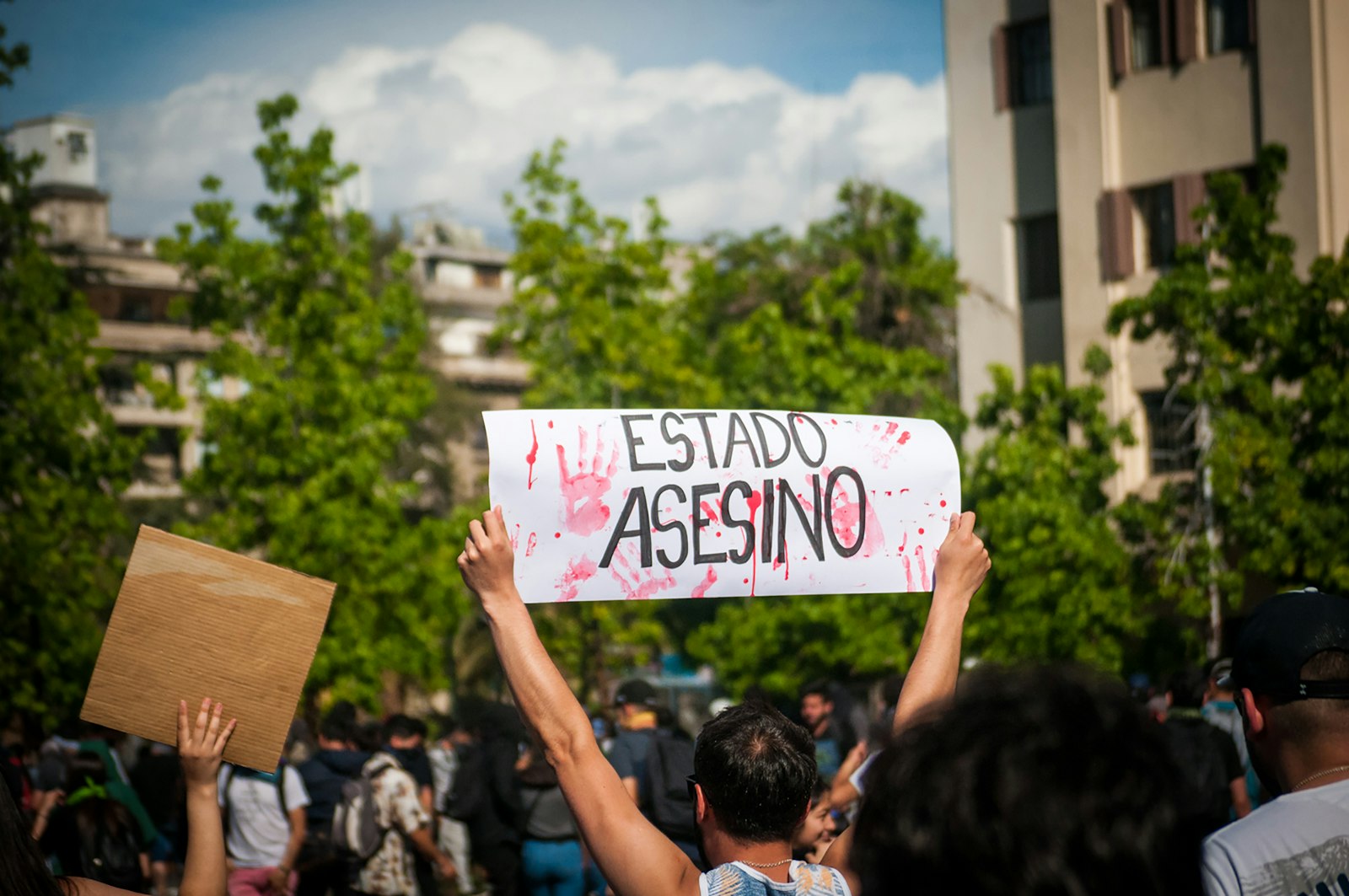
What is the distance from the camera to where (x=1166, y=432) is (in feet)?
74.2

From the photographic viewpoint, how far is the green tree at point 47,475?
16.6 metres

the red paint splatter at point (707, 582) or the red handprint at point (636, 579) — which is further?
the red paint splatter at point (707, 582)

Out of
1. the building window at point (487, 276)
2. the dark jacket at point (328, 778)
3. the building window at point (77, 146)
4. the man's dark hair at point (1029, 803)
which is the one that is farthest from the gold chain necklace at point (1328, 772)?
the building window at point (487, 276)

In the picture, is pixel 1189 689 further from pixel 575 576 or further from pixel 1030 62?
pixel 1030 62

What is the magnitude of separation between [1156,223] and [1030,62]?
4321 mm

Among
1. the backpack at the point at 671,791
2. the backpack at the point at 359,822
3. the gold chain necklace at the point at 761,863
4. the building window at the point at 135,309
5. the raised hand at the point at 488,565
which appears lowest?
the backpack at the point at 359,822

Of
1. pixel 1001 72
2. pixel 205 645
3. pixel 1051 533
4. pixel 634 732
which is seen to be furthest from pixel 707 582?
pixel 1001 72

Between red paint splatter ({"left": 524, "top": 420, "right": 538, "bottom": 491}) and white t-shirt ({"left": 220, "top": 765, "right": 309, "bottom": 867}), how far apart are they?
505 cm

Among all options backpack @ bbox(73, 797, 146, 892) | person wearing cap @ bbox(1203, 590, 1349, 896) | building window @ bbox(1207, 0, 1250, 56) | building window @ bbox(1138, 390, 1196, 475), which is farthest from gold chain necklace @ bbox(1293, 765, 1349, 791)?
building window @ bbox(1207, 0, 1250, 56)

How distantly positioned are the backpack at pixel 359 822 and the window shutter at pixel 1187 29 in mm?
18996

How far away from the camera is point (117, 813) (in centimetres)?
773

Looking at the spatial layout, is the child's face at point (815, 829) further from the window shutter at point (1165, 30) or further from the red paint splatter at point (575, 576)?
the window shutter at point (1165, 30)

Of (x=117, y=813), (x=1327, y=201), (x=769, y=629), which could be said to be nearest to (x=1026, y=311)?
(x=1327, y=201)

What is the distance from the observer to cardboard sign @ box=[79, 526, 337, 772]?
11.4 feet
